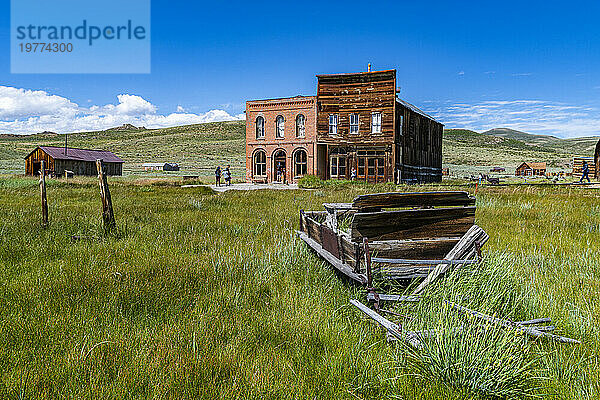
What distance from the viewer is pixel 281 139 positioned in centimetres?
3388

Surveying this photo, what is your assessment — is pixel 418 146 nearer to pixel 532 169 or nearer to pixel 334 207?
pixel 334 207

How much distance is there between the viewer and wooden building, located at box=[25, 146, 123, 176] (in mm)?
48094

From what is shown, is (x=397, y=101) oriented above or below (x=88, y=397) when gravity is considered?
above

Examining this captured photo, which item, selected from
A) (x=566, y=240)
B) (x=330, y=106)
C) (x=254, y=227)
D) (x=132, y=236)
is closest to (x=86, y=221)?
(x=132, y=236)

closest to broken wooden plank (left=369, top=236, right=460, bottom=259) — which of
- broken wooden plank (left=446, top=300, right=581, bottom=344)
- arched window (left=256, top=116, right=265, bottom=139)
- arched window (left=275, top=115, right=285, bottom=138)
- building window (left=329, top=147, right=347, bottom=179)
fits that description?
broken wooden plank (left=446, top=300, right=581, bottom=344)

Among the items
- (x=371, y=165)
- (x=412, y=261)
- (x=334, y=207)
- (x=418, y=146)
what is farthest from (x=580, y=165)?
(x=412, y=261)

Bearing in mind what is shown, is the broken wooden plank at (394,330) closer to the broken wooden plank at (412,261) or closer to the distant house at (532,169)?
the broken wooden plank at (412,261)

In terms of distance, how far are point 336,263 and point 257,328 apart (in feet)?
4.22

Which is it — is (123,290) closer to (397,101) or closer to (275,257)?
(275,257)

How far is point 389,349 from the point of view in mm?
3004

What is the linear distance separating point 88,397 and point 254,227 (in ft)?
20.5

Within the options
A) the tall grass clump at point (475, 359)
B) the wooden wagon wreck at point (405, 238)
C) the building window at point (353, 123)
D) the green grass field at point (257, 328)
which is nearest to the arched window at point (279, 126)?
the building window at point (353, 123)

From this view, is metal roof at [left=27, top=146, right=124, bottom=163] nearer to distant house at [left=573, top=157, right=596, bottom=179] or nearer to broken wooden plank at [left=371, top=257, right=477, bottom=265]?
broken wooden plank at [left=371, top=257, right=477, bottom=265]

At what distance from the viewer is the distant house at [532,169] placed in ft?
201
